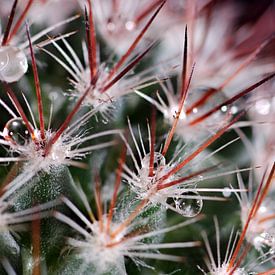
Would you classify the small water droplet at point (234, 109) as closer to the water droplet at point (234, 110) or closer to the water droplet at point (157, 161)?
the water droplet at point (234, 110)

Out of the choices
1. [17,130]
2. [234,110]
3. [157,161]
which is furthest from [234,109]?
[17,130]

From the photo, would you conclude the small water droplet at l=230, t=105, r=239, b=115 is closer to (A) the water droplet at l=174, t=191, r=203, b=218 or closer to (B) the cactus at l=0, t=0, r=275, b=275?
(B) the cactus at l=0, t=0, r=275, b=275

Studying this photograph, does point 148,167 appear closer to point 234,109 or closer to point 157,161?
point 157,161

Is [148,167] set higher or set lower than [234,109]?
lower

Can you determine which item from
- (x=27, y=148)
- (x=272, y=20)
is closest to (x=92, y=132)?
(x=27, y=148)

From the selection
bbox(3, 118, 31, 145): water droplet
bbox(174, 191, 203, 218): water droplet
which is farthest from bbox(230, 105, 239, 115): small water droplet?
bbox(3, 118, 31, 145): water droplet

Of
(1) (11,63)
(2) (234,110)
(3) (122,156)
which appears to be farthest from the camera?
(2) (234,110)
